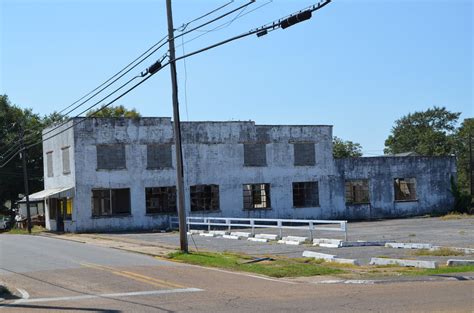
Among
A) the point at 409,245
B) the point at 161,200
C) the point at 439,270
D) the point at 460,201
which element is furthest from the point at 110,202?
the point at 439,270

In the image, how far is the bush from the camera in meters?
55.7

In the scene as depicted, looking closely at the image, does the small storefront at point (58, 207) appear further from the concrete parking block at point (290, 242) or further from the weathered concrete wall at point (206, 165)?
the concrete parking block at point (290, 242)

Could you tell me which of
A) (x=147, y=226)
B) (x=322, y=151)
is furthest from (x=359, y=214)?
(x=147, y=226)

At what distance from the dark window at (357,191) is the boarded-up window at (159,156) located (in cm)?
1535

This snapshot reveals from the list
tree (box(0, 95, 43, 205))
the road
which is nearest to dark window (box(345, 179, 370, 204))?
tree (box(0, 95, 43, 205))

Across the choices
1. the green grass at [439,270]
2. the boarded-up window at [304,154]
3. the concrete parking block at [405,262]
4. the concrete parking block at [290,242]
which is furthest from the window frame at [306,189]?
the green grass at [439,270]

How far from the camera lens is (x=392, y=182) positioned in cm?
5456

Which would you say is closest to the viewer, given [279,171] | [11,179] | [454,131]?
[279,171]

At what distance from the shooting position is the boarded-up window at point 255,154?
49.7 metres

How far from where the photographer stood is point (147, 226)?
45719 mm

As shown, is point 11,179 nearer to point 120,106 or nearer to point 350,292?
point 120,106

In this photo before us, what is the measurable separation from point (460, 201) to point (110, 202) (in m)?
29.6

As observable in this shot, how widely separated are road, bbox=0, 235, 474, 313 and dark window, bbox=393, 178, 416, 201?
37.5 m

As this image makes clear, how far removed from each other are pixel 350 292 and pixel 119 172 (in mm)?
33027
